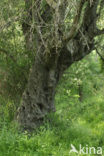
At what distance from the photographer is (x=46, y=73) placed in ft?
18.9

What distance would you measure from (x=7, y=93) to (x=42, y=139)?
220cm

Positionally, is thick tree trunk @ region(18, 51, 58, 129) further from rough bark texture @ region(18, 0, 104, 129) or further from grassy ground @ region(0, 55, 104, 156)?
grassy ground @ region(0, 55, 104, 156)

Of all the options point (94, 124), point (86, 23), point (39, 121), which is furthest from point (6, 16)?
point (94, 124)

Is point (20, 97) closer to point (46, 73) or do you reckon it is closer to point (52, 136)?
point (46, 73)

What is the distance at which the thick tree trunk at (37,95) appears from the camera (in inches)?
226

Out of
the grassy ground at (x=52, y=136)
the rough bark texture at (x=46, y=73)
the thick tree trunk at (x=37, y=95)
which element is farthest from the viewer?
the thick tree trunk at (x=37, y=95)

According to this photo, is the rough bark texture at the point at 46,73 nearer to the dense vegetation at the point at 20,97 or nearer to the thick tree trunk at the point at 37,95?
the thick tree trunk at the point at 37,95

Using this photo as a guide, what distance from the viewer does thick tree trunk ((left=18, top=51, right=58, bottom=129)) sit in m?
5.74

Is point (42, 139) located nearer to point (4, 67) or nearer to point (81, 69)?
point (4, 67)

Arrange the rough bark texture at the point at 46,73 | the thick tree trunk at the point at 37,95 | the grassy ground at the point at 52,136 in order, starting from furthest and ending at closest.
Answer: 1. the thick tree trunk at the point at 37,95
2. the rough bark texture at the point at 46,73
3. the grassy ground at the point at 52,136

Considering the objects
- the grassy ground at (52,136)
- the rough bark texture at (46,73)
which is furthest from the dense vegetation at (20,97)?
Result: the rough bark texture at (46,73)

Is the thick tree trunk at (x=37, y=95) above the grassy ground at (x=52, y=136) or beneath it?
above

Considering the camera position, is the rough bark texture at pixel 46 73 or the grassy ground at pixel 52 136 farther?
the rough bark texture at pixel 46 73

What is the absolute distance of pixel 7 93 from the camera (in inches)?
260
